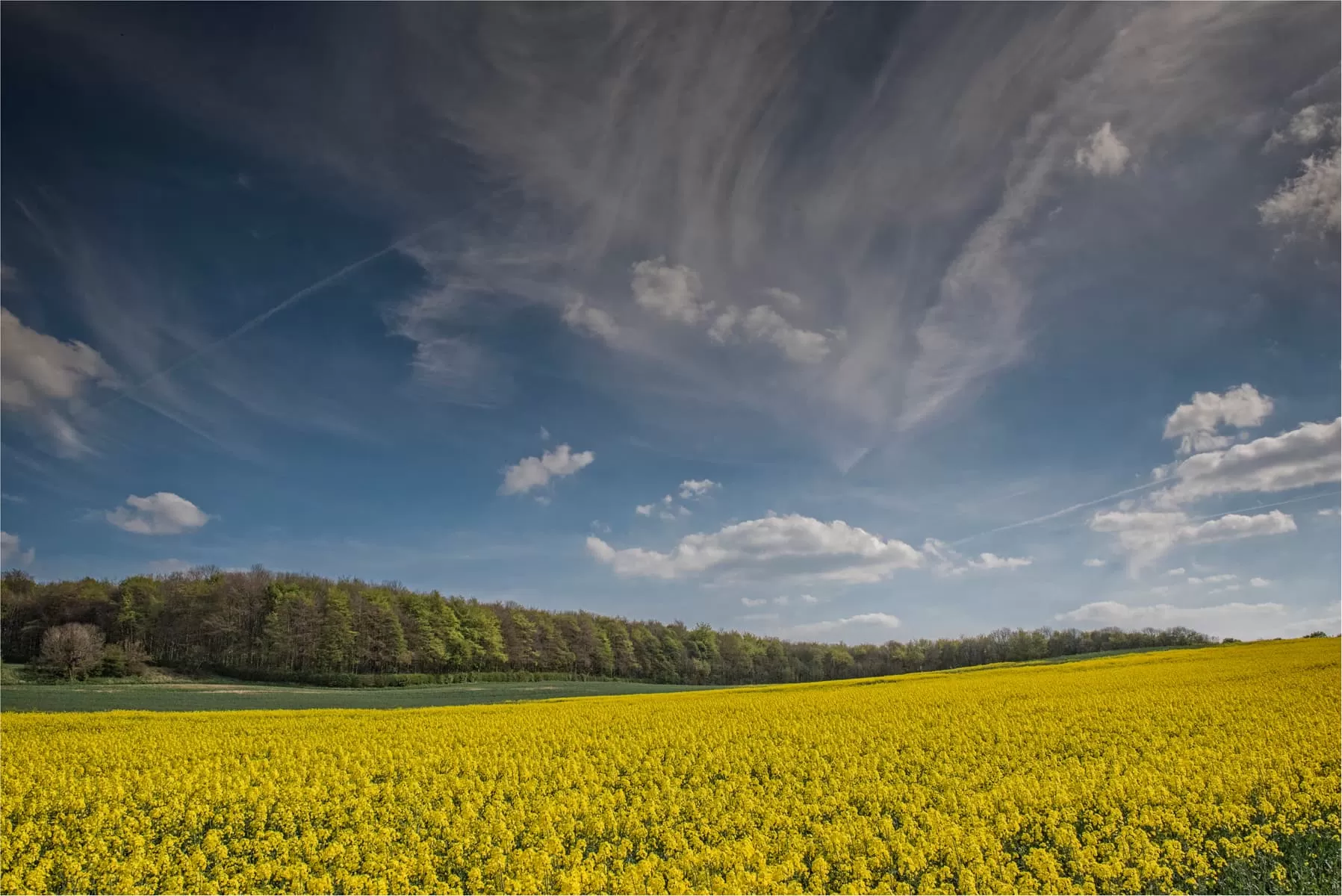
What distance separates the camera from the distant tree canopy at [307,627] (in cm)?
8131

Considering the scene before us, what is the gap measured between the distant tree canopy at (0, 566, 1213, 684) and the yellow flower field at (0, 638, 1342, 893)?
64500mm

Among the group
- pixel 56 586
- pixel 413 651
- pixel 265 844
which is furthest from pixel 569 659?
pixel 265 844

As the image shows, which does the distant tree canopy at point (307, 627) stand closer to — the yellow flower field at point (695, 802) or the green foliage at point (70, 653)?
the green foliage at point (70, 653)

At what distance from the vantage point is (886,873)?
9641 mm

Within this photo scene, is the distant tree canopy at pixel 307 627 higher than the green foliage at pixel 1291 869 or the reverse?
higher

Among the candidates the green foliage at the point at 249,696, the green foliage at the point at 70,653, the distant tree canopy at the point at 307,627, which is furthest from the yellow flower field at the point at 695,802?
the distant tree canopy at the point at 307,627

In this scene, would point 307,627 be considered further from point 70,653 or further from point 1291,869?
point 1291,869

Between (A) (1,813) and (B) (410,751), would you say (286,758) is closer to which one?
(B) (410,751)

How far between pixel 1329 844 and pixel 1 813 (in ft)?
79.8

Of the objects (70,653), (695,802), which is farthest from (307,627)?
(695,802)

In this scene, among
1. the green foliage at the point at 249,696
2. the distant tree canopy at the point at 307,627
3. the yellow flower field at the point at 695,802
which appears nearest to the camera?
the yellow flower field at the point at 695,802

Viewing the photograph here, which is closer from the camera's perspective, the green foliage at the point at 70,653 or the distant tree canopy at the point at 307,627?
the green foliage at the point at 70,653

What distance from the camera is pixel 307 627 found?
80250mm

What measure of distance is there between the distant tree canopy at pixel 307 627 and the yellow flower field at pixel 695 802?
64.5 m
